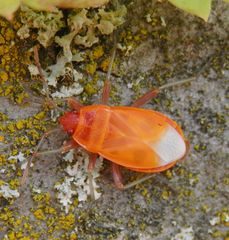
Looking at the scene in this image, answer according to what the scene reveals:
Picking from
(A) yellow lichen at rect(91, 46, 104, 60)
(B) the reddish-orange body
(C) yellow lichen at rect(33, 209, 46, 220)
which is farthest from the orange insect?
(C) yellow lichen at rect(33, 209, 46, 220)

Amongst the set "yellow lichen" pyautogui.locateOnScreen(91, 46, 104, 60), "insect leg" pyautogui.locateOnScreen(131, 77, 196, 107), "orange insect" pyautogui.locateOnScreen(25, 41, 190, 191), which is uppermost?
"yellow lichen" pyautogui.locateOnScreen(91, 46, 104, 60)

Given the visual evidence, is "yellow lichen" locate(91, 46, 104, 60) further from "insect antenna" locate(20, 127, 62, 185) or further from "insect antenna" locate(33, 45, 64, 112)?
"insect antenna" locate(20, 127, 62, 185)

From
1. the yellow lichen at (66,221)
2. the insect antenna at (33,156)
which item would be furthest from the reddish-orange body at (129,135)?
the yellow lichen at (66,221)

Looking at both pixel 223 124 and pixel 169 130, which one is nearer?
pixel 169 130

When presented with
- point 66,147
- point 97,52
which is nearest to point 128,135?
point 66,147

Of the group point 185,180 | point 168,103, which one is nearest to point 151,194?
point 185,180

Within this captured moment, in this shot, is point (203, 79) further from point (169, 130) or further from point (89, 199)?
point (89, 199)

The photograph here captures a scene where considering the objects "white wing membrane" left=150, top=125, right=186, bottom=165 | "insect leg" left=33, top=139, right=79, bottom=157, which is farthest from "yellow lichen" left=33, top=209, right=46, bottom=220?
"white wing membrane" left=150, top=125, right=186, bottom=165

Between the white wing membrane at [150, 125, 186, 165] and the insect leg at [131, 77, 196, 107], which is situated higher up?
the insect leg at [131, 77, 196, 107]

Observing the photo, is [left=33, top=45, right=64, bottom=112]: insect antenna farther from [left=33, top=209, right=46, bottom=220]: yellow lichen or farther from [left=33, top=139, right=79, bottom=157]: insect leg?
[left=33, top=209, right=46, bottom=220]: yellow lichen

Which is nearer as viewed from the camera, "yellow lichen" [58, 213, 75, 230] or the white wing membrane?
the white wing membrane
